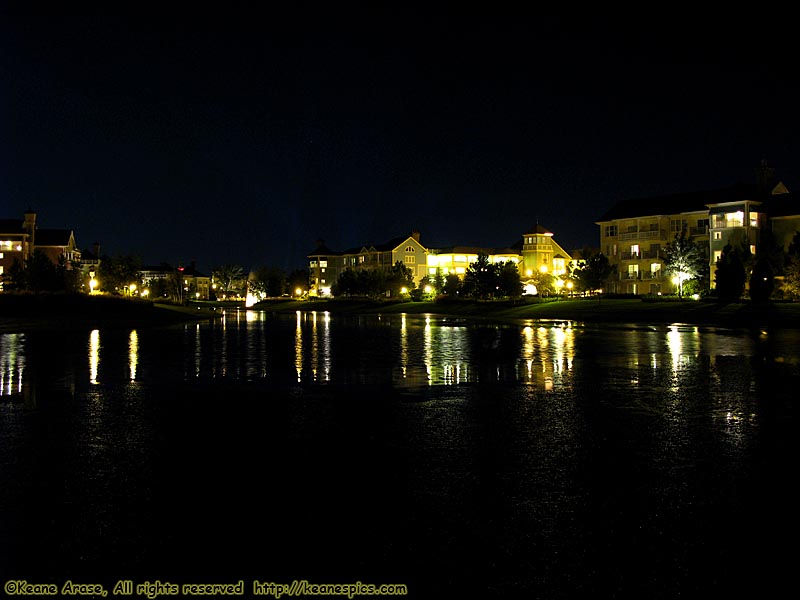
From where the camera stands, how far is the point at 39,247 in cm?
11000

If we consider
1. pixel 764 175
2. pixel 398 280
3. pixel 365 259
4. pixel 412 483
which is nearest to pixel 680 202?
pixel 764 175

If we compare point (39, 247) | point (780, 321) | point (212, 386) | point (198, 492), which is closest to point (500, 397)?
point (212, 386)

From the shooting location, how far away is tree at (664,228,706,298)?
72562 mm

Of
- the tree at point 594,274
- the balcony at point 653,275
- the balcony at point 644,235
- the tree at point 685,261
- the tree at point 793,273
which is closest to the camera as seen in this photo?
the tree at point 793,273

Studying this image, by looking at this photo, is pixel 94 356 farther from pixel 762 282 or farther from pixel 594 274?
pixel 594 274

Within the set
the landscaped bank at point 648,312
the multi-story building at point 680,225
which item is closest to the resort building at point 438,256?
the multi-story building at point 680,225

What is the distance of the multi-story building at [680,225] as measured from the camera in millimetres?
71000

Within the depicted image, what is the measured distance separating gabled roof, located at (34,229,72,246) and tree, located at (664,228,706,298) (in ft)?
301

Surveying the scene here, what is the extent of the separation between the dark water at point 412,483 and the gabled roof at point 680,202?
6438 centimetres

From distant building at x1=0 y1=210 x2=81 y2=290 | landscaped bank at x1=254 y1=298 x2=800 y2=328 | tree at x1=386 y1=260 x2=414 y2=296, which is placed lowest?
landscaped bank at x1=254 y1=298 x2=800 y2=328

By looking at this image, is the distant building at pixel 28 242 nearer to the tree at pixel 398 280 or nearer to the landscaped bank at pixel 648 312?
the tree at pixel 398 280

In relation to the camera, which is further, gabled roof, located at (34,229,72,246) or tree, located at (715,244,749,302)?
gabled roof, located at (34,229,72,246)

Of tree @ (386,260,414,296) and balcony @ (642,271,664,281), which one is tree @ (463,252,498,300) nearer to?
balcony @ (642,271,664,281)

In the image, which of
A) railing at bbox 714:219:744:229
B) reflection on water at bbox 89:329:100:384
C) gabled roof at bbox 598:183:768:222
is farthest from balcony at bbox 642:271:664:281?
reflection on water at bbox 89:329:100:384
